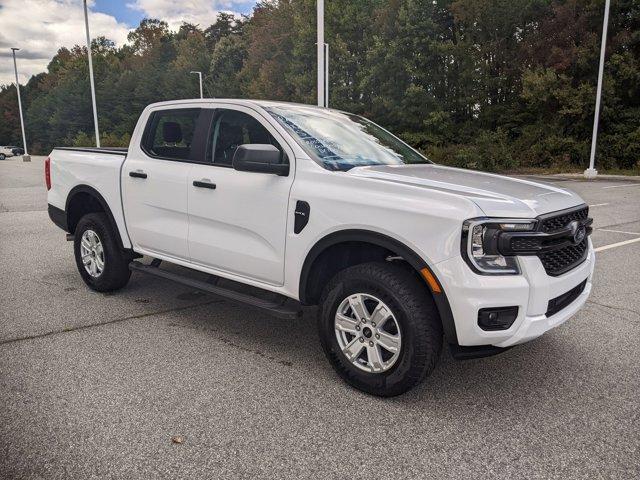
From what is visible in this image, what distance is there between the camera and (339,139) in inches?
166

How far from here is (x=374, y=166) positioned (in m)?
3.93

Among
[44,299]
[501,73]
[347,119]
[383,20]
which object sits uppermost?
[383,20]

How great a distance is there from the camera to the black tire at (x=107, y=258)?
17.2ft

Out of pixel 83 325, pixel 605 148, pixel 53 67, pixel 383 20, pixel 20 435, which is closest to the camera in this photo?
pixel 20 435

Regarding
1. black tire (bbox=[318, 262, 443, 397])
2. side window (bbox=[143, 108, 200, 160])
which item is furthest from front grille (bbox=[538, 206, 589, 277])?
side window (bbox=[143, 108, 200, 160])

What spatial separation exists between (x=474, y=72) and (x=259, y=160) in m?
33.0

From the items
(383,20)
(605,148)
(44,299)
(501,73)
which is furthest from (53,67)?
(44,299)

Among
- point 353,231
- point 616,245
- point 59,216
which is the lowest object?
point 616,245

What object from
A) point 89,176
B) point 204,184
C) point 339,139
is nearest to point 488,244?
point 339,139

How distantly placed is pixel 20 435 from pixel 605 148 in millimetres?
29225

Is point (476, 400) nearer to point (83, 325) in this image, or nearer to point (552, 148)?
point (83, 325)

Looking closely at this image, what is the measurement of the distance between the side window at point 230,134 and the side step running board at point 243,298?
97 centimetres

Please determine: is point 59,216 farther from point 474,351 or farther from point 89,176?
point 474,351

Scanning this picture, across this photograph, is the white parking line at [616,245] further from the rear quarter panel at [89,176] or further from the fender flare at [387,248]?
the rear quarter panel at [89,176]
